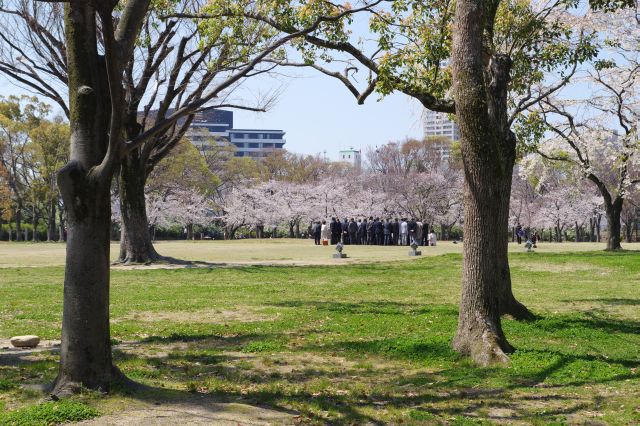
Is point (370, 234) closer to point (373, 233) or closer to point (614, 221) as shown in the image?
point (373, 233)

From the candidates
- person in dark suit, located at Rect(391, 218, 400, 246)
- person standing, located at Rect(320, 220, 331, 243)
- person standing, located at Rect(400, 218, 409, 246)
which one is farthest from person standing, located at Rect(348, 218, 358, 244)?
person standing, located at Rect(400, 218, 409, 246)

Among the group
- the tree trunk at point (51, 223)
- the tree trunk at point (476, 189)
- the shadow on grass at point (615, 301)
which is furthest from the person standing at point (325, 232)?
the tree trunk at point (476, 189)

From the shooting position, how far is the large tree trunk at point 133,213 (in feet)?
78.8

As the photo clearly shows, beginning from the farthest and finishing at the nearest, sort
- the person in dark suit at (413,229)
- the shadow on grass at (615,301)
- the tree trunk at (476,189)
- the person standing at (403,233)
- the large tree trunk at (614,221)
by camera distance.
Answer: the person standing at (403,233)
the person in dark suit at (413,229)
the large tree trunk at (614,221)
the shadow on grass at (615,301)
the tree trunk at (476,189)

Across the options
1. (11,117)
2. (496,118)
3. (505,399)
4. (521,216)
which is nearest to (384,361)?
(505,399)

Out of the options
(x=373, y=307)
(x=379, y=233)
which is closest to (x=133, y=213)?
(x=373, y=307)

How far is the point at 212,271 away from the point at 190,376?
14.1 meters

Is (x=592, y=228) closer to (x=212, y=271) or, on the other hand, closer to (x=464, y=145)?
(x=212, y=271)

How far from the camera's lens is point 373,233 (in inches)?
1881

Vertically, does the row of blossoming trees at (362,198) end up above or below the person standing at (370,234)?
above

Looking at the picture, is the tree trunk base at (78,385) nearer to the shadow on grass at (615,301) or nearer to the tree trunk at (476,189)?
the tree trunk at (476,189)

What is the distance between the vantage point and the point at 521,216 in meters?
68.6

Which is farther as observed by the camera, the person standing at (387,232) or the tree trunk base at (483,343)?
the person standing at (387,232)

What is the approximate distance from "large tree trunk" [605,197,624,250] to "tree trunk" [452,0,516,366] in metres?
24.8
